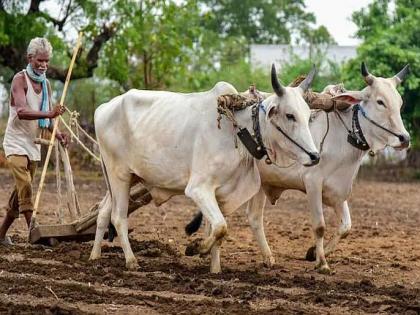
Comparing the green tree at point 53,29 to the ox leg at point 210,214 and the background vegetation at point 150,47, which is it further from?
the ox leg at point 210,214

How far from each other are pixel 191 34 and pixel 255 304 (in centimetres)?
1630

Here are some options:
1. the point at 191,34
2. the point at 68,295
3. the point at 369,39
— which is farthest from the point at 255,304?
the point at 369,39

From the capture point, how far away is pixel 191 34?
2256 cm

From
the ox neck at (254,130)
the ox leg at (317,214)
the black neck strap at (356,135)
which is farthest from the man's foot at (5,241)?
the black neck strap at (356,135)

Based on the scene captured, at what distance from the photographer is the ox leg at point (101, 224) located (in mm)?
8805

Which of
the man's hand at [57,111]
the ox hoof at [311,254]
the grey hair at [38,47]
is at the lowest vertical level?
the ox hoof at [311,254]

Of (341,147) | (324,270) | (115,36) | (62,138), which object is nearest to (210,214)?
(324,270)

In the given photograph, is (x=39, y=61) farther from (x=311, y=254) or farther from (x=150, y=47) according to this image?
(x=150, y=47)

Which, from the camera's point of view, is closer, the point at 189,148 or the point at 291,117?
the point at 291,117

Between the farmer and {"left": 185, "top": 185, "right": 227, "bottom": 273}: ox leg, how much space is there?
6.05ft

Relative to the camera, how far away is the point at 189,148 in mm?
8195

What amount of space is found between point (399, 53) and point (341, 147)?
15242 mm

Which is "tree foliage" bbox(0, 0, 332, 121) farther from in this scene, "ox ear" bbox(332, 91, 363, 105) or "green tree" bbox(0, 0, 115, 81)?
"ox ear" bbox(332, 91, 363, 105)

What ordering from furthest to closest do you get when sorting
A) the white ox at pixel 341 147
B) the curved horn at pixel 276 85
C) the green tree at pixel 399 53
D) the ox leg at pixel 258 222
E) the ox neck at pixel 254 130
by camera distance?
the green tree at pixel 399 53, the ox leg at pixel 258 222, the white ox at pixel 341 147, the ox neck at pixel 254 130, the curved horn at pixel 276 85
